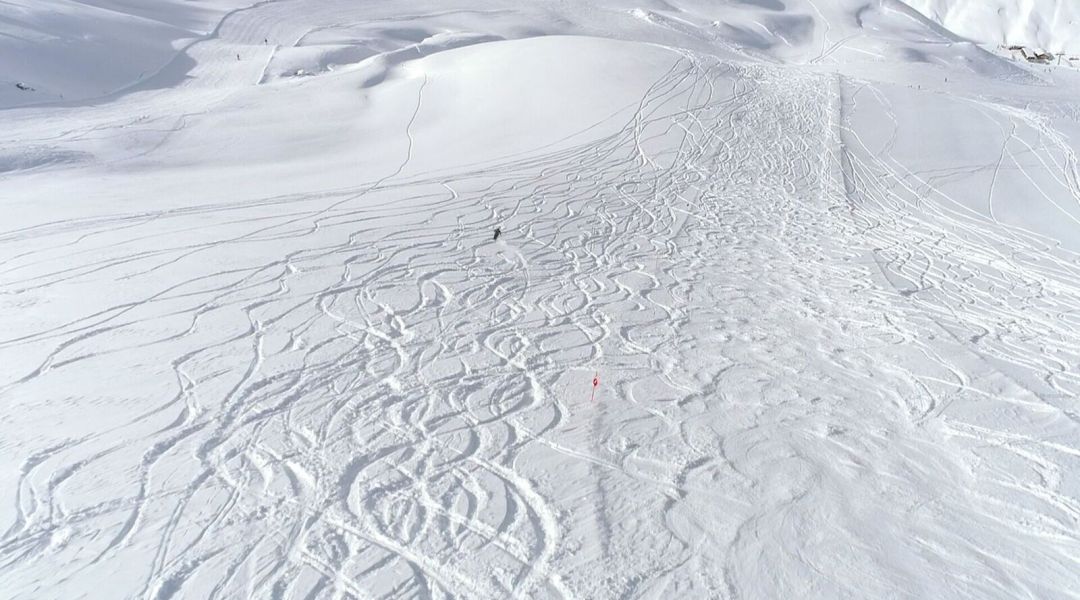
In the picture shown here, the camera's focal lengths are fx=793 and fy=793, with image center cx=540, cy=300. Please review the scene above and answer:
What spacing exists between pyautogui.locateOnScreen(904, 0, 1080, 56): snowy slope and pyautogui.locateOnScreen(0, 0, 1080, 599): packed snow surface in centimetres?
5393

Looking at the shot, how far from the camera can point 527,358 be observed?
18.9ft

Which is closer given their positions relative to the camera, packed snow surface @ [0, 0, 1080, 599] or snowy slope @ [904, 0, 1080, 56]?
packed snow surface @ [0, 0, 1080, 599]

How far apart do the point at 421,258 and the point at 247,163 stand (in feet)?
18.4

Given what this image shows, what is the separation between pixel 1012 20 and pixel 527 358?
70.2 metres

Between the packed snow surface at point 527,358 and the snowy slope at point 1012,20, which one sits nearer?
the packed snow surface at point 527,358

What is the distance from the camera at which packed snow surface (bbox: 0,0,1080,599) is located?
12.4ft

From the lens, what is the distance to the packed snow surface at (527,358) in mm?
3783

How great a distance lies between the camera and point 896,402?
5.32 m

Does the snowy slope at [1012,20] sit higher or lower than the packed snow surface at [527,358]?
lower

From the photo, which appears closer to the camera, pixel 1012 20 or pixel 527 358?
pixel 527 358

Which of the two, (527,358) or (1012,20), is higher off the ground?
(527,358)

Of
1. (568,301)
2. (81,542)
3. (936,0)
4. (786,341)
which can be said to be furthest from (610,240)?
(936,0)

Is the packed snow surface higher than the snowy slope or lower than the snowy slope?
higher

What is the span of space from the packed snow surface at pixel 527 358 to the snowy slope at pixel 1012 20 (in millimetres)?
53927
